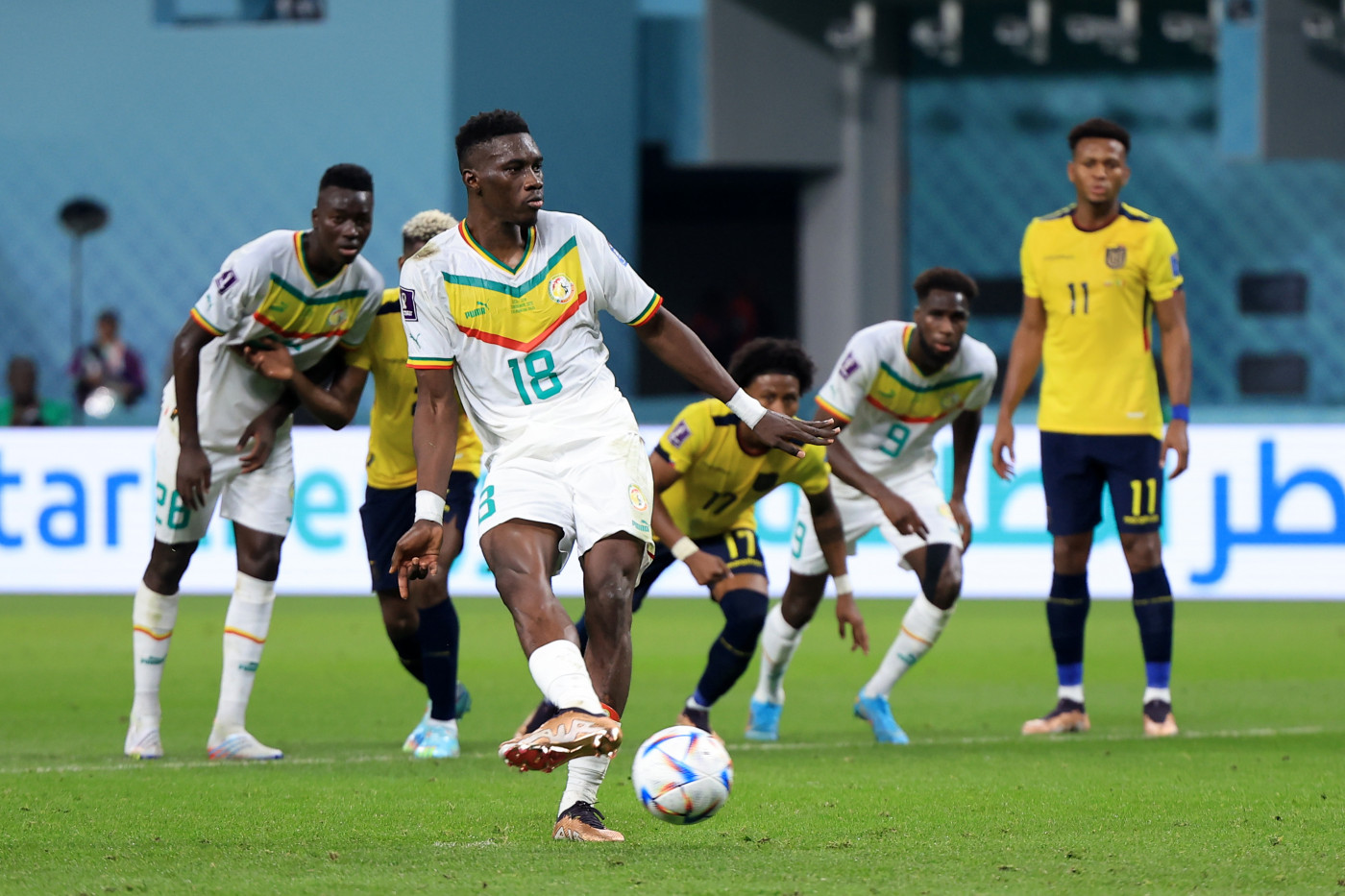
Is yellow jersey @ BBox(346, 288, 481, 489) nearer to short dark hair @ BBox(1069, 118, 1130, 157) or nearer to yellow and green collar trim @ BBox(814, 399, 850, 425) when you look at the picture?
yellow and green collar trim @ BBox(814, 399, 850, 425)

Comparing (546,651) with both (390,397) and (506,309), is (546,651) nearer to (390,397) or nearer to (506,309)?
(506,309)

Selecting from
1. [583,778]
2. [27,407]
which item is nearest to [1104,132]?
[583,778]

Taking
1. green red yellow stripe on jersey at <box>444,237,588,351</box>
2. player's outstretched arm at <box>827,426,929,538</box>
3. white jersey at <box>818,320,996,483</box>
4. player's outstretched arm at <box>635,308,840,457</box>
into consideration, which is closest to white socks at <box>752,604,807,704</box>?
player's outstretched arm at <box>827,426,929,538</box>

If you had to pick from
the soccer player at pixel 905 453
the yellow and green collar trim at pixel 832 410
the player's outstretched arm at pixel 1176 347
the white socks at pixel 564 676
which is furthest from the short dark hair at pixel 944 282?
the white socks at pixel 564 676

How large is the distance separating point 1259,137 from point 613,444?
557 inches

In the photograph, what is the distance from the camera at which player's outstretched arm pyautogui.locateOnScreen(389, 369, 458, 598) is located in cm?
511

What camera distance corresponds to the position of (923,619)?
809cm

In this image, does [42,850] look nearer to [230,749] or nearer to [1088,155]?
[230,749]

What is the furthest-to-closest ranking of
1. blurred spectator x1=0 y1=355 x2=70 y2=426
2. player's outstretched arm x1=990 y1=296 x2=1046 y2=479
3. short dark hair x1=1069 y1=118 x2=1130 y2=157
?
blurred spectator x1=0 y1=355 x2=70 y2=426
player's outstretched arm x1=990 y1=296 x2=1046 y2=479
short dark hair x1=1069 y1=118 x2=1130 y2=157

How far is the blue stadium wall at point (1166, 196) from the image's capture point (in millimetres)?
22469

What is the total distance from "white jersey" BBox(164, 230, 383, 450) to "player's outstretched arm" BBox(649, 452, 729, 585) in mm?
1302

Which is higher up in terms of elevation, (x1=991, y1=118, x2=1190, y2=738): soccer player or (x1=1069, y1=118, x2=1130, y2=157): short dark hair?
(x1=1069, y1=118, x2=1130, y2=157): short dark hair

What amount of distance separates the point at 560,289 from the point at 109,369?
1353 cm

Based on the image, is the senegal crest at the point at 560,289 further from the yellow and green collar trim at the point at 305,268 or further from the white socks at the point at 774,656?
the white socks at the point at 774,656
